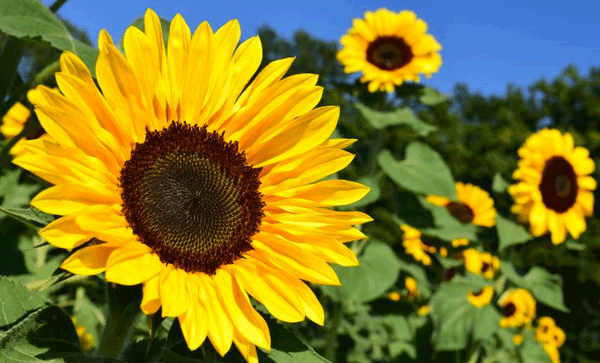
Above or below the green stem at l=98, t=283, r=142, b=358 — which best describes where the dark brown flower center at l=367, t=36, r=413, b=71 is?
above

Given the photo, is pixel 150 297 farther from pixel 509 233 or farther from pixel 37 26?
pixel 509 233

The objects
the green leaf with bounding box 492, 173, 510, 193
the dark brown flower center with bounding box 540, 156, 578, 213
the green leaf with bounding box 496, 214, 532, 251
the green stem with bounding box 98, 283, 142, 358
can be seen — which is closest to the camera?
the green stem with bounding box 98, 283, 142, 358

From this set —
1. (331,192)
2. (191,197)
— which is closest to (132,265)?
(191,197)

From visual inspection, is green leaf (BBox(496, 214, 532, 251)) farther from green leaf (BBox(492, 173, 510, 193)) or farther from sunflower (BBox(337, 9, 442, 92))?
sunflower (BBox(337, 9, 442, 92))

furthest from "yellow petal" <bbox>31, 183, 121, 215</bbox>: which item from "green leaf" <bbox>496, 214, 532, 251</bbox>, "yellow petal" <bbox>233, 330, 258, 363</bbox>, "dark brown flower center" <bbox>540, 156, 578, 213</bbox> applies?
"dark brown flower center" <bbox>540, 156, 578, 213</bbox>

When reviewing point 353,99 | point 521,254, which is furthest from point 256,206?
point 521,254

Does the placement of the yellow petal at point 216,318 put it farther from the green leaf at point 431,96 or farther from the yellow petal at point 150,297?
the green leaf at point 431,96
